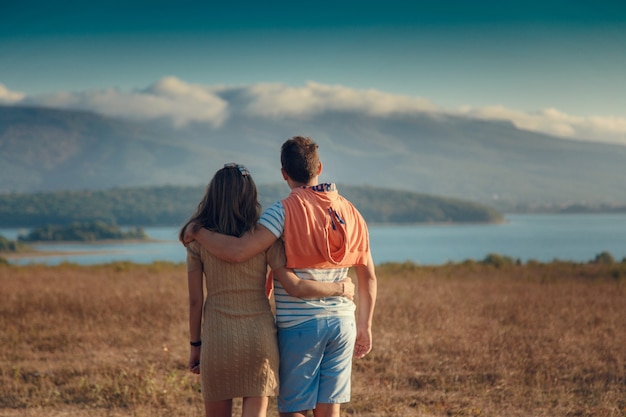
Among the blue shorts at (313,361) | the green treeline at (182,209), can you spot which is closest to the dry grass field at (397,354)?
the blue shorts at (313,361)

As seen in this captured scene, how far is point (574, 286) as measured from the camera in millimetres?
15625

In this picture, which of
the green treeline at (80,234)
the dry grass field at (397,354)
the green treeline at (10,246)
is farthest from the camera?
the green treeline at (80,234)

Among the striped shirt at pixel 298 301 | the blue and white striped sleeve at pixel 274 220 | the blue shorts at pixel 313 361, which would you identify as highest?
the blue and white striped sleeve at pixel 274 220

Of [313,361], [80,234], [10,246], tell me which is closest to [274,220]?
[313,361]

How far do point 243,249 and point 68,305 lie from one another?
372 inches

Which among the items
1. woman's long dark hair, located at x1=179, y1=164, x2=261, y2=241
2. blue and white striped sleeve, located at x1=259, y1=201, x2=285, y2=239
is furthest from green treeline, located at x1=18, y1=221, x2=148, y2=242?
blue and white striped sleeve, located at x1=259, y1=201, x2=285, y2=239

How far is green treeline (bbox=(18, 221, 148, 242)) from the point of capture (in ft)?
345

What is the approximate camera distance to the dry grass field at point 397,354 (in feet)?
22.4

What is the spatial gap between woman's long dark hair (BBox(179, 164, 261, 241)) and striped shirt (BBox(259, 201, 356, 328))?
0.10 m

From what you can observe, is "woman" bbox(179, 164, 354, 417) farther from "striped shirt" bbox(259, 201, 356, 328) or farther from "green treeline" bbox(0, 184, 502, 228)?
"green treeline" bbox(0, 184, 502, 228)

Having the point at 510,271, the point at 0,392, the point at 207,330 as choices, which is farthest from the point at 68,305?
the point at 510,271

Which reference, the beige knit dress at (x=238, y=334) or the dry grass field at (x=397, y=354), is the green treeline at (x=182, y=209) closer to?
the dry grass field at (x=397, y=354)

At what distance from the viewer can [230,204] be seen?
373 cm

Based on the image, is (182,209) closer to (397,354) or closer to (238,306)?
(397,354)
